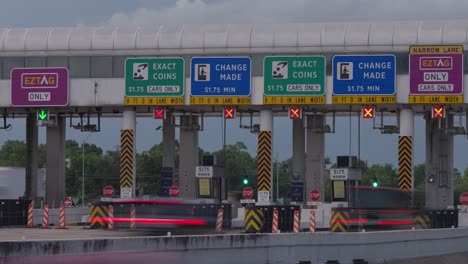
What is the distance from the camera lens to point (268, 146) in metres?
47.7

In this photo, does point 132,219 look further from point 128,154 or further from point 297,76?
point 128,154

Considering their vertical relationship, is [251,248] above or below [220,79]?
below

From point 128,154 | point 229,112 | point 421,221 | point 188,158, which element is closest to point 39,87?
point 128,154

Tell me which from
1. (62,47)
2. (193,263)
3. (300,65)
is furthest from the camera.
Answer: (62,47)

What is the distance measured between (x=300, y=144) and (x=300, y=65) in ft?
29.4

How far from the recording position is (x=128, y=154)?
160 feet

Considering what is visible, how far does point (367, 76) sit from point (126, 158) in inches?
465

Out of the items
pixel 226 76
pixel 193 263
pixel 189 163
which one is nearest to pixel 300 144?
pixel 189 163

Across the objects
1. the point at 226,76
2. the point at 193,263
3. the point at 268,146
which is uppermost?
the point at 226,76

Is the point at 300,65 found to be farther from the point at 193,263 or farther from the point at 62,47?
the point at 193,263

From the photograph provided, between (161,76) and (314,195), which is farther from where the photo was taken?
(314,195)

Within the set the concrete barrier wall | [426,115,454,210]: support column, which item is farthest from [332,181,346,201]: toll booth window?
the concrete barrier wall

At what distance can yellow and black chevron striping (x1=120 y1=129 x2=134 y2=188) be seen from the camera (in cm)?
4819

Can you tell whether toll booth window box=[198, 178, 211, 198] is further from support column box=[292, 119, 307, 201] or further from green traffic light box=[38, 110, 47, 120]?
green traffic light box=[38, 110, 47, 120]
